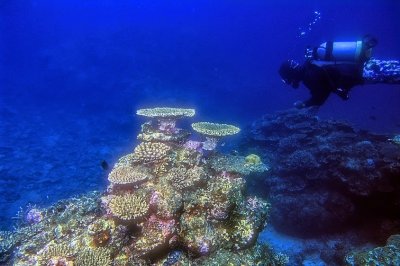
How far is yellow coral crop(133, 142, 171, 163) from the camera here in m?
6.60

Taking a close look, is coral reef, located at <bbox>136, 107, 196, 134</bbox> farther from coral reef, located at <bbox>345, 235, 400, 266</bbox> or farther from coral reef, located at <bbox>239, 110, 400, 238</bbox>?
coral reef, located at <bbox>239, 110, 400, 238</bbox>

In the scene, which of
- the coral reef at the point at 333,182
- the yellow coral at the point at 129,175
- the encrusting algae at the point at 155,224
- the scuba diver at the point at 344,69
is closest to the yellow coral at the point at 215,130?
the encrusting algae at the point at 155,224

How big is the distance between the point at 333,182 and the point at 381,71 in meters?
4.23

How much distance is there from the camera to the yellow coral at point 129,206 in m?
5.23

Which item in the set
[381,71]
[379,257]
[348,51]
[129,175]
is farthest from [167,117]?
[381,71]

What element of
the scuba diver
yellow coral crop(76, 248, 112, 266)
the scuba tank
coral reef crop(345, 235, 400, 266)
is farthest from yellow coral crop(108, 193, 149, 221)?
the scuba tank

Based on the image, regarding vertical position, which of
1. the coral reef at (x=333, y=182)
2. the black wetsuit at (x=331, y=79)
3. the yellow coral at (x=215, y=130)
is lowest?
the coral reef at (x=333, y=182)

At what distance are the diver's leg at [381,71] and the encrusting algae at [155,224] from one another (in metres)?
4.18

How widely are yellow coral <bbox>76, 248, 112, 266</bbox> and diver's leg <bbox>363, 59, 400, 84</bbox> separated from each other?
286 inches

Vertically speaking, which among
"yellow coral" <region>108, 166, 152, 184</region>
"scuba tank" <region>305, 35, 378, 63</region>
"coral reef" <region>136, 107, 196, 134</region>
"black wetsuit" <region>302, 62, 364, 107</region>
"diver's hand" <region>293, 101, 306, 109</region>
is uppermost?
"scuba tank" <region>305, 35, 378, 63</region>

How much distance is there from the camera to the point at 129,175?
5992 millimetres

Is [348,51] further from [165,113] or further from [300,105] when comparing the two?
[165,113]

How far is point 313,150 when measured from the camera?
11305 mm

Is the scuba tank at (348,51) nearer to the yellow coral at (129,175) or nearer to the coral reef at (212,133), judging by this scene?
the coral reef at (212,133)
